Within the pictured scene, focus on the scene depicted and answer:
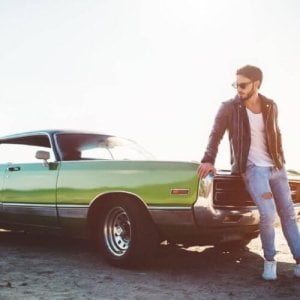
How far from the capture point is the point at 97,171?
5.34m

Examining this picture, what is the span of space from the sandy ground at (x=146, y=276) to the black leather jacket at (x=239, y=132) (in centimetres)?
106

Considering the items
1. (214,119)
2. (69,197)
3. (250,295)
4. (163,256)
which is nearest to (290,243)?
(250,295)

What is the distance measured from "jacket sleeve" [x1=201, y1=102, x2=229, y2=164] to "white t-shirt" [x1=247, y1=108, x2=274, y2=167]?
227 millimetres

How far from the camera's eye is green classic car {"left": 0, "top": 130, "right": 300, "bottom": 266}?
4.63 m

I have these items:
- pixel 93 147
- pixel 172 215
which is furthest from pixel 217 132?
pixel 93 147

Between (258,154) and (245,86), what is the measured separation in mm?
627

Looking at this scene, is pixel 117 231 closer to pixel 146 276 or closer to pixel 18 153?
pixel 146 276

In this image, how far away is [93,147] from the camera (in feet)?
20.9

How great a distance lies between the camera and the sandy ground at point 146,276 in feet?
13.2

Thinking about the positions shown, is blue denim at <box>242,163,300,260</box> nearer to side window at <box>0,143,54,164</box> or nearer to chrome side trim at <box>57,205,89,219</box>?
chrome side trim at <box>57,205,89,219</box>

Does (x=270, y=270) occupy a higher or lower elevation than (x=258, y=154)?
lower

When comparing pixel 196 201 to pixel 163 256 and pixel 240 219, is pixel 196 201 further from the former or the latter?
pixel 163 256

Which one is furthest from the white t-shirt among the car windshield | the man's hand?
the car windshield

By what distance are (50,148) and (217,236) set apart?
260cm
